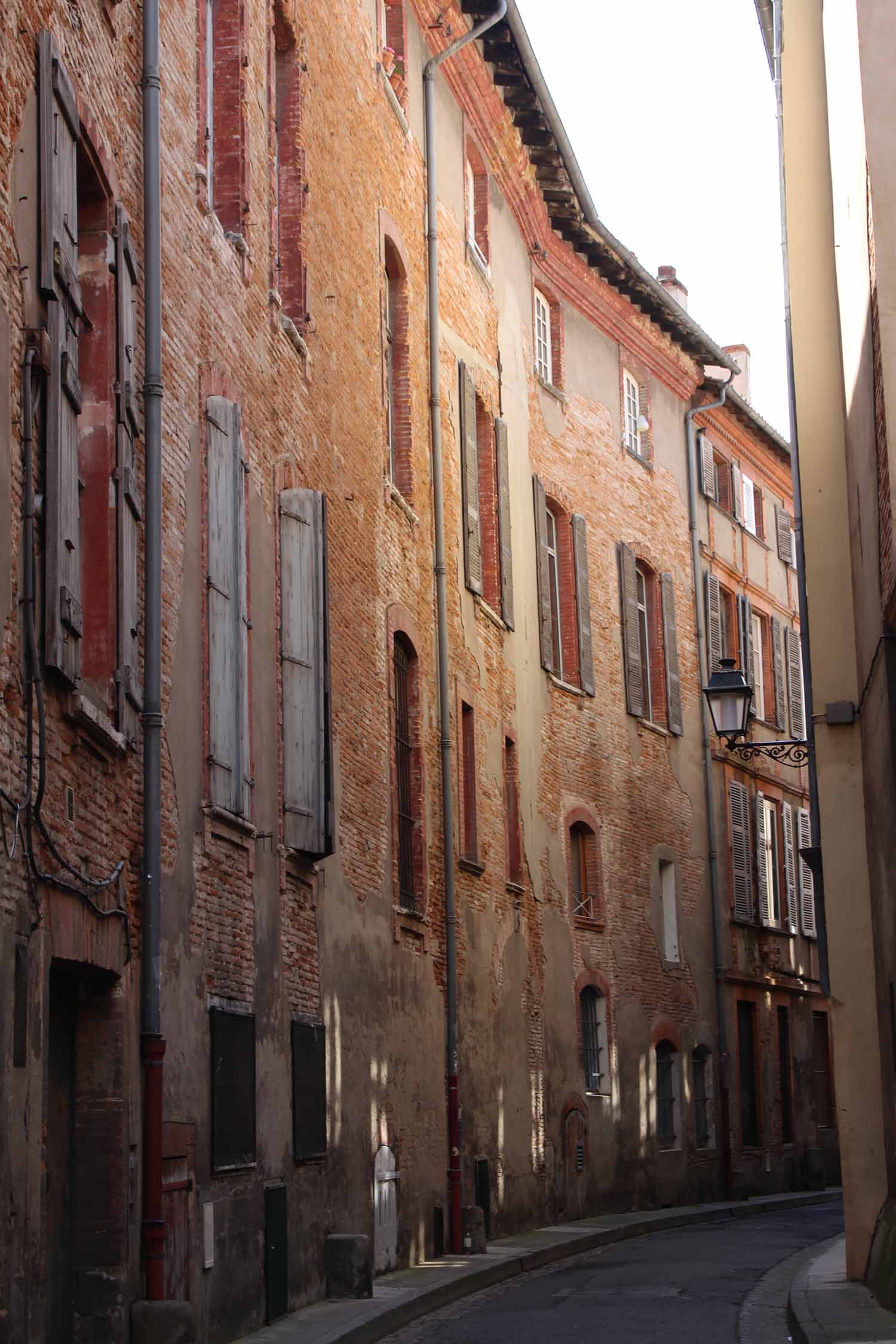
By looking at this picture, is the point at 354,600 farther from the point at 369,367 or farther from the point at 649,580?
the point at 649,580

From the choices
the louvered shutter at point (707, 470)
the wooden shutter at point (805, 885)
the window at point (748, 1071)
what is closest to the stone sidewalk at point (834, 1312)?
the window at point (748, 1071)

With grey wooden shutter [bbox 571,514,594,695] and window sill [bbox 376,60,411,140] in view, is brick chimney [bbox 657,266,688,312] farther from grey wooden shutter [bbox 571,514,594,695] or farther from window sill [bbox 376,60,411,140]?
window sill [bbox 376,60,411,140]

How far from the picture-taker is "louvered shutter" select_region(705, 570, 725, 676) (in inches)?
1177

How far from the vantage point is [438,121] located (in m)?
21.0

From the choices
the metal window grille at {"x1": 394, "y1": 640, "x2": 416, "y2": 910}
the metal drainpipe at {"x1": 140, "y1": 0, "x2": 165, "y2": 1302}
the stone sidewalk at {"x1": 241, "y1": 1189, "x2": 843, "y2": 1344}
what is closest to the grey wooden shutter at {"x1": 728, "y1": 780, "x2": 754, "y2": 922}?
the stone sidewalk at {"x1": 241, "y1": 1189, "x2": 843, "y2": 1344}

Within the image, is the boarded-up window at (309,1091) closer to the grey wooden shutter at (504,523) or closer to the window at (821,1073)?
the grey wooden shutter at (504,523)

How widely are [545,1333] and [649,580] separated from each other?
55.6 ft

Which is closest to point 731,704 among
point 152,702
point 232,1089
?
point 232,1089

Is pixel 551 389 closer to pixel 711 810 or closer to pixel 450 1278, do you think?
pixel 711 810

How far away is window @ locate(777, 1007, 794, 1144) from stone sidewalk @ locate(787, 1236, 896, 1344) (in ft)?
52.2

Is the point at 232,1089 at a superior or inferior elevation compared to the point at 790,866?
inferior

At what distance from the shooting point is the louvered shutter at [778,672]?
33156 millimetres

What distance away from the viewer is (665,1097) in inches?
1050

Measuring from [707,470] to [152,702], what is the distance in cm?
2128
